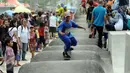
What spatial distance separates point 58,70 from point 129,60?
63.6 inches

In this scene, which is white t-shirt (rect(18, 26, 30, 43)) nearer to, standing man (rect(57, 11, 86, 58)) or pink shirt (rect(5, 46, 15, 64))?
pink shirt (rect(5, 46, 15, 64))

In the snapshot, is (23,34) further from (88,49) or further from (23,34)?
(88,49)

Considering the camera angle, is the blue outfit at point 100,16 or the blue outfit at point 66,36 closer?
the blue outfit at point 66,36

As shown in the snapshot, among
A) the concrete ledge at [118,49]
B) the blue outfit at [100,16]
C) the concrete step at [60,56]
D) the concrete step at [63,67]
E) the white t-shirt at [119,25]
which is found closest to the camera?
the concrete step at [63,67]

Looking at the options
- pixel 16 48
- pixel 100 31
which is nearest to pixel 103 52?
pixel 100 31

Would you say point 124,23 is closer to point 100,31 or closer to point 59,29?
point 100,31

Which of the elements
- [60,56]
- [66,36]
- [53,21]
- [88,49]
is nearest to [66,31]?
[66,36]

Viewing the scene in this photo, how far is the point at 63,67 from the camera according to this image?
8.46 m

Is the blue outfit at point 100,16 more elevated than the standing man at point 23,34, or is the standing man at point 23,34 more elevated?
the blue outfit at point 100,16

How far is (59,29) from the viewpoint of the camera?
1030 centimetres

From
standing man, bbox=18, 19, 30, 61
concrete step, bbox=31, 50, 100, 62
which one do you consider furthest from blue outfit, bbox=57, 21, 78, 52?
standing man, bbox=18, 19, 30, 61

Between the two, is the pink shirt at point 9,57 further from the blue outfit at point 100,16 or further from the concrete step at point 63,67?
the blue outfit at point 100,16

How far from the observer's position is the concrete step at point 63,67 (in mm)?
8258

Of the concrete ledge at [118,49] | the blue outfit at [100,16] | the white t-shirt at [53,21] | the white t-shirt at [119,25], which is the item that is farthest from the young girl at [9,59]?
the white t-shirt at [53,21]
